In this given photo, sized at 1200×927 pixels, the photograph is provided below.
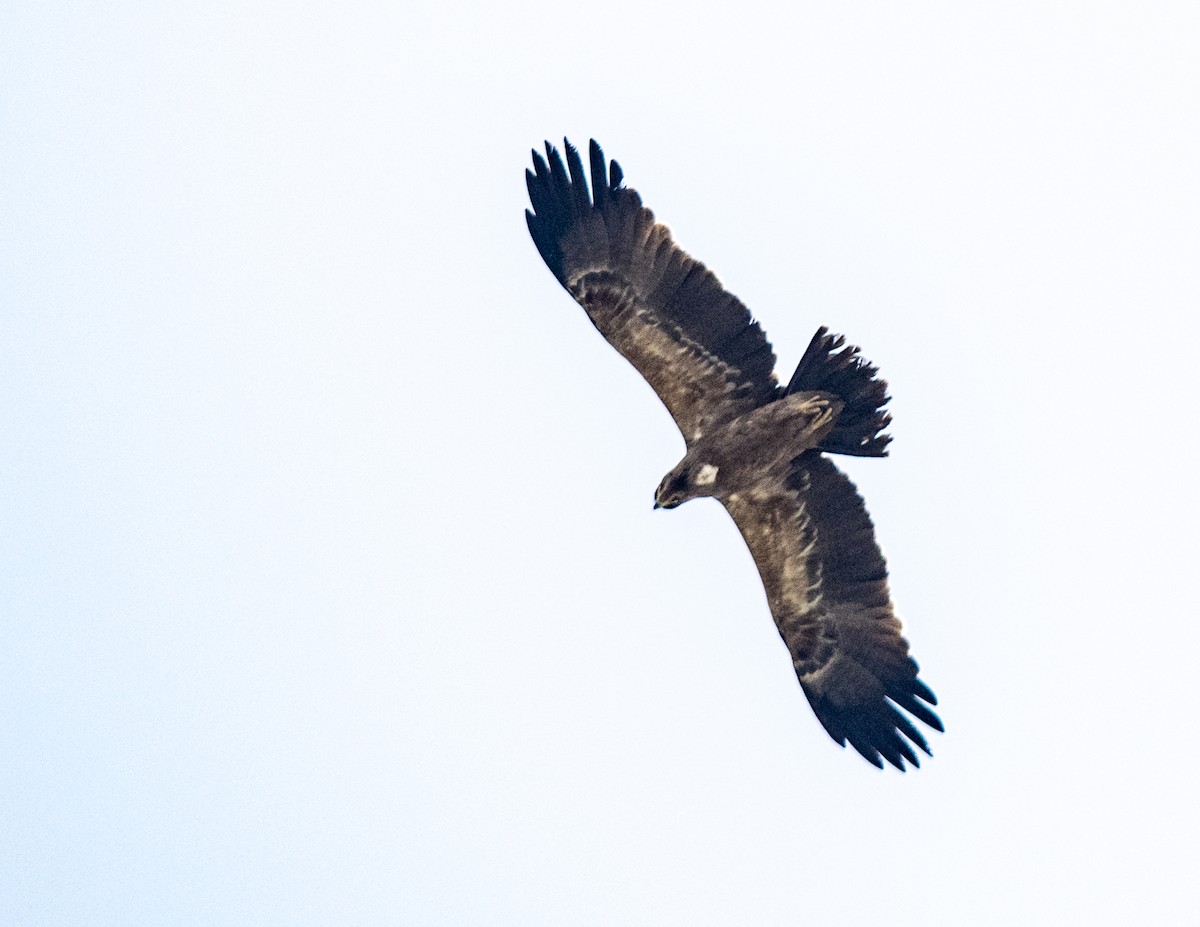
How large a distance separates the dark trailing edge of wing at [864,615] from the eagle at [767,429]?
0.01 m

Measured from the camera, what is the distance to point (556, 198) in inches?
503

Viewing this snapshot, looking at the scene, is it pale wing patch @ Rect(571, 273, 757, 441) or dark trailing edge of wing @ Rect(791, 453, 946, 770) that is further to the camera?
dark trailing edge of wing @ Rect(791, 453, 946, 770)

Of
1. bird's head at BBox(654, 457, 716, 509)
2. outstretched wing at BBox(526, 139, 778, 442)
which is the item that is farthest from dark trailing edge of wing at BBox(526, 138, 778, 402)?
bird's head at BBox(654, 457, 716, 509)

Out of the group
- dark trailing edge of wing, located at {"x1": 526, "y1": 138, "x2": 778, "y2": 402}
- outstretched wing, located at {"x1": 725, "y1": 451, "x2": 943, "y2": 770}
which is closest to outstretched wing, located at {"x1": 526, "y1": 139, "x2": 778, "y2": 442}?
dark trailing edge of wing, located at {"x1": 526, "y1": 138, "x2": 778, "y2": 402}

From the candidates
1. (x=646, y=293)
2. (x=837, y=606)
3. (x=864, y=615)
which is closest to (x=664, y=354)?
(x=646, y=293)

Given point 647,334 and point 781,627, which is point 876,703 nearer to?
point 781,627

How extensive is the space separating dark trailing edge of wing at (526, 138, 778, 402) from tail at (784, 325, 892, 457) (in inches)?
13.9

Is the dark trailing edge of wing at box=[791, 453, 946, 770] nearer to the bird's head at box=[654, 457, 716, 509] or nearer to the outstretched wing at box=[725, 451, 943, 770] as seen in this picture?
the outstretched wing at box=[725, 451, 943, 770]

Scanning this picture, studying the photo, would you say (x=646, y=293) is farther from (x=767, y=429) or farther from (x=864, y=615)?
(x=864, y=615)

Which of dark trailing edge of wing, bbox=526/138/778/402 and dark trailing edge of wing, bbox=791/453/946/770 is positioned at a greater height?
dark trailing edge of wing, bbox=526/138/778/402

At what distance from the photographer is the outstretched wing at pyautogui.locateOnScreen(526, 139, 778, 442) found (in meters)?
12.5

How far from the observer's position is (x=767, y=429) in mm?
12500

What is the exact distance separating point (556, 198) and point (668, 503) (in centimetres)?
247

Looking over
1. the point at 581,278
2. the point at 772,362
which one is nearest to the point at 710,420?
the point at 772,362
